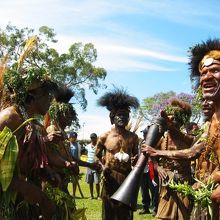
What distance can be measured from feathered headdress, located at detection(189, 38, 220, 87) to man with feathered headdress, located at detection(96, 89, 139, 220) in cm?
348

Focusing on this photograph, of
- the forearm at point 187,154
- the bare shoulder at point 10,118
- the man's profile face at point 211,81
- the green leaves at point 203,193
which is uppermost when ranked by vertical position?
the man's profile face at point 211,81

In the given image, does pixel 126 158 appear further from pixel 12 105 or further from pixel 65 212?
pixel 12 105

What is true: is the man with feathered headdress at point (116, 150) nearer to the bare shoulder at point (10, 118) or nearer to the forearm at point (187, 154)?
the forearm at point (187, 154)

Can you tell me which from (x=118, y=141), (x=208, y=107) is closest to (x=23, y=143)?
(x=208, y=107)

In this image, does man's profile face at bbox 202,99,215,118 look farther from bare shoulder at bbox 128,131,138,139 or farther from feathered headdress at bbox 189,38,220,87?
bare shoulder at bbox 128,131,138,139

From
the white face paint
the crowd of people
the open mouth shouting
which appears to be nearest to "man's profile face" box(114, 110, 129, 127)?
the white face paint

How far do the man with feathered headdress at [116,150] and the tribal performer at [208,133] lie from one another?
3.38 m

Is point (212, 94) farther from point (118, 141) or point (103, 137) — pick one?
point (103, 137)

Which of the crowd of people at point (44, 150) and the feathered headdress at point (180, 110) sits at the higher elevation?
the feathered headdress at point (180, 110)

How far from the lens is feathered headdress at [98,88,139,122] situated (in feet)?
28.2

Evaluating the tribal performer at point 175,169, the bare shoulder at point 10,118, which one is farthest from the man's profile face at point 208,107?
the tribal performer at point 175,169

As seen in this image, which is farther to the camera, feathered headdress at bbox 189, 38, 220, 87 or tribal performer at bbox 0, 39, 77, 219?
feathered headdress at bbox 189, 38, 220, 87

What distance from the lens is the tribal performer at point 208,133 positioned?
164 inches

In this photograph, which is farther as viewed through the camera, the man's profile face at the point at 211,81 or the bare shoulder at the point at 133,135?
the bare shoulder at the point at 133,135
